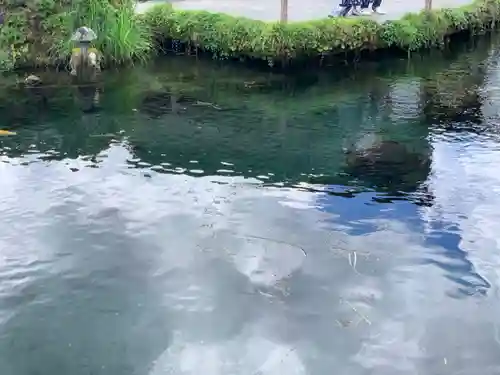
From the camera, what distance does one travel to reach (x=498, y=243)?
8.78 m

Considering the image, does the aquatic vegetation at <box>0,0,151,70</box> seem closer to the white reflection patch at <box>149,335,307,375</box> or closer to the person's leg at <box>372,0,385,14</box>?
the person's leg at <box>372,0,385,14</box>

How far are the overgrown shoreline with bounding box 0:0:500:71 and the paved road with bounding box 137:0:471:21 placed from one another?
95 centimetres

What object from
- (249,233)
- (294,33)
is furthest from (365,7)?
(249,233)

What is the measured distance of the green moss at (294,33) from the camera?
1639cm

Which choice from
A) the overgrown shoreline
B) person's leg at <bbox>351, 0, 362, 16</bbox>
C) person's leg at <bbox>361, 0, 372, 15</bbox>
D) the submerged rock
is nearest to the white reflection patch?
the submerged rock

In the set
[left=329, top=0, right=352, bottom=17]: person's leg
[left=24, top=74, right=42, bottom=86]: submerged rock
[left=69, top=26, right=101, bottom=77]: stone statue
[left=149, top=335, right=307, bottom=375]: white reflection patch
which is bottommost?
[left=149, top=335, right=307, bottom=375]: white reflection patch

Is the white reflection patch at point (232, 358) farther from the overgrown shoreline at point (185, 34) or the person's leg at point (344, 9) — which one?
the person's leg at point (344, 9)

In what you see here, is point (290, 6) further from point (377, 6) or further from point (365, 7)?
point (377, 6)

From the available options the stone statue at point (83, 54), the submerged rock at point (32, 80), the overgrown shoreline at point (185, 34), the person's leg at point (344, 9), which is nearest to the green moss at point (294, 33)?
the overgrown shoreline at point (185, 34)

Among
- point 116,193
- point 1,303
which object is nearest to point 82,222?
point 116,193

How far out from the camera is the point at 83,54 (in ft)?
51.4

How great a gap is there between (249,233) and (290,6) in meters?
11.2

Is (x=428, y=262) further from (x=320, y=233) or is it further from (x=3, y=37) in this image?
(x=3, y=37)

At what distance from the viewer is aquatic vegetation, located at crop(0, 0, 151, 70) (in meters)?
16.3
